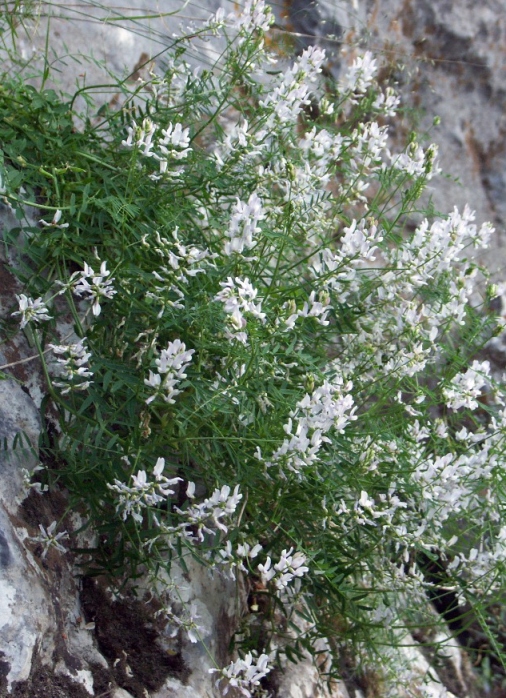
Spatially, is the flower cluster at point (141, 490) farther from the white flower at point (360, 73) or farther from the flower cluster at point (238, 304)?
the white flower at point (360, 73)

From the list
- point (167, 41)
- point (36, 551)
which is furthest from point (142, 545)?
point (167, 41)

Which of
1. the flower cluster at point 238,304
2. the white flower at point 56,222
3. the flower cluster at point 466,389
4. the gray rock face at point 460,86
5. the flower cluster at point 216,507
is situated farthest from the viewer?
the gray rock face at point 460,86

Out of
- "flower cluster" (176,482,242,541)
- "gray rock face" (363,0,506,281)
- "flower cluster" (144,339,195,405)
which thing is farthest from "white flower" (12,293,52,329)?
"gray rock face" (363,0,506,281)

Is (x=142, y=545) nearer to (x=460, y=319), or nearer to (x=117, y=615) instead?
(x=117, y=615)

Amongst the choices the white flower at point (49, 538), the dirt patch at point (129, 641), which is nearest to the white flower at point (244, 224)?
the white flower at point (49, 538)

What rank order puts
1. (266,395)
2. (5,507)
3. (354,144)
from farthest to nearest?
(354,144), (266,395), (5,507)

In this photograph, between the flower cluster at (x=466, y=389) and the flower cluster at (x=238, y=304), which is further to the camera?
the flower cluster at (x=466, y=389)

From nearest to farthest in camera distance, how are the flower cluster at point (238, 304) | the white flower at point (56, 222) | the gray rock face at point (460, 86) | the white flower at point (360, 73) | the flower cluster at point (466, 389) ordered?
the flower cluster at point (238, 304)
the white flower at point (56, 222)
the flower cluster at point (466, 389)
the white flower at point (360, 73)
the gray rock face at point (460, 86)

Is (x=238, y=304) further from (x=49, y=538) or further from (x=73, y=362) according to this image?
(x=49, y=538)
